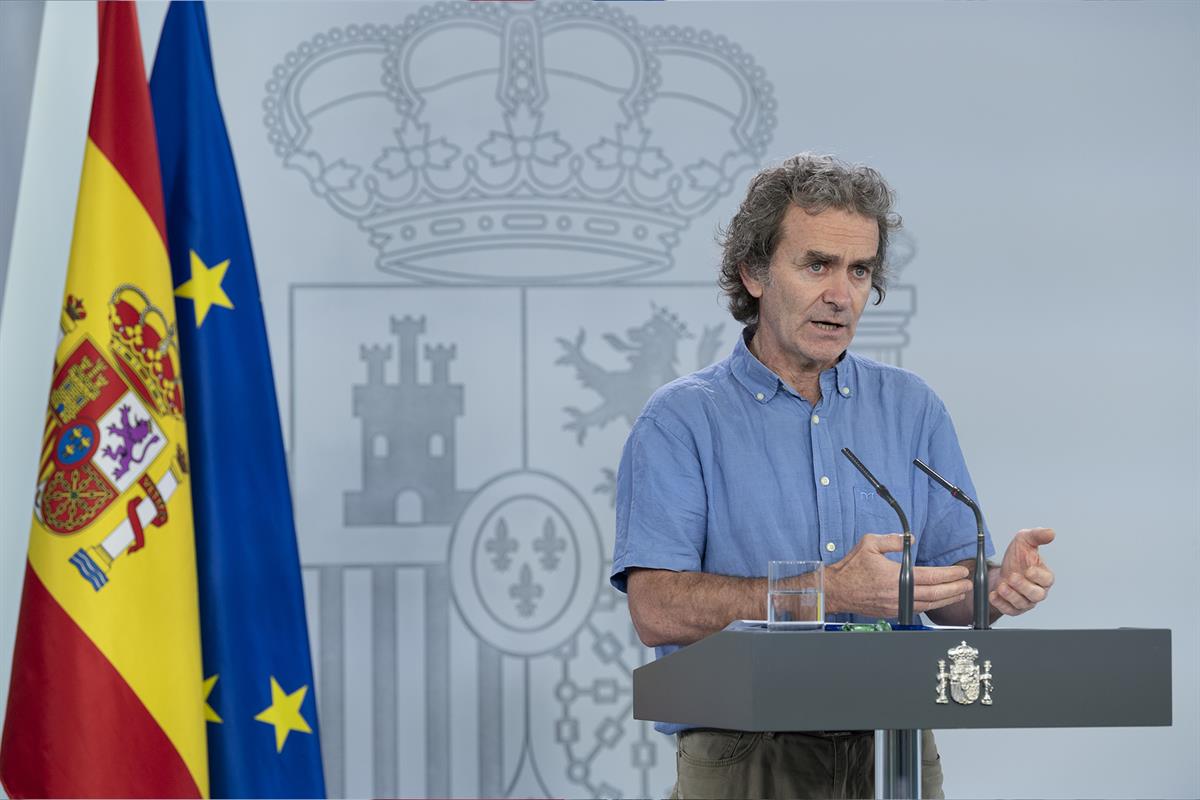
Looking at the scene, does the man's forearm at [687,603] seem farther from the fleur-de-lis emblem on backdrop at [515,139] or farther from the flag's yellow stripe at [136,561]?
the fleur-de-lis emblem on backdrop at [515,139]

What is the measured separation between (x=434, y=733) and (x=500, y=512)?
2.06ft

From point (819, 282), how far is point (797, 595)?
2.36 feet

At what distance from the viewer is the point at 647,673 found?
5.98 feet

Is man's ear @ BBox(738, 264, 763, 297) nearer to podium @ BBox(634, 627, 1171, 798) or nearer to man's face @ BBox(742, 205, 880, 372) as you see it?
man's face @ BBox(742, 205, 880, 372)

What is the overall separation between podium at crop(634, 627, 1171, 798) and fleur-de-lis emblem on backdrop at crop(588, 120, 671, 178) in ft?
7.57

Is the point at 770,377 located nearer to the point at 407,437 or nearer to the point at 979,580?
the point at 979,580

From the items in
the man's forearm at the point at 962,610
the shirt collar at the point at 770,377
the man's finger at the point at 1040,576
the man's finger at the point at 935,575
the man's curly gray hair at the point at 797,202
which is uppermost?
the man's curly gray hair at the point at 797,202

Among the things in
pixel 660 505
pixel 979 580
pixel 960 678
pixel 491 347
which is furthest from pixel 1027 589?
pixel 491 347

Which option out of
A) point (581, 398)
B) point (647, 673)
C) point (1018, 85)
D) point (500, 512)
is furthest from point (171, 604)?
point (1018, 85)

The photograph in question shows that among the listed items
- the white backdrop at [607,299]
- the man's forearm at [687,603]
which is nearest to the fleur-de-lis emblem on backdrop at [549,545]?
the white backdrop at [607,299]

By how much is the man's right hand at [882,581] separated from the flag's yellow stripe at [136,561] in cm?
171

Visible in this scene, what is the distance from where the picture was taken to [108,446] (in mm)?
2857

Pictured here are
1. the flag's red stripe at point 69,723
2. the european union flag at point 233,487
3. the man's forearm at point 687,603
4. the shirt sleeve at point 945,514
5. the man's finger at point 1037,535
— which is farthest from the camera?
the european union flag at point 233,487

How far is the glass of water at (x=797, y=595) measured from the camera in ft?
5.51
